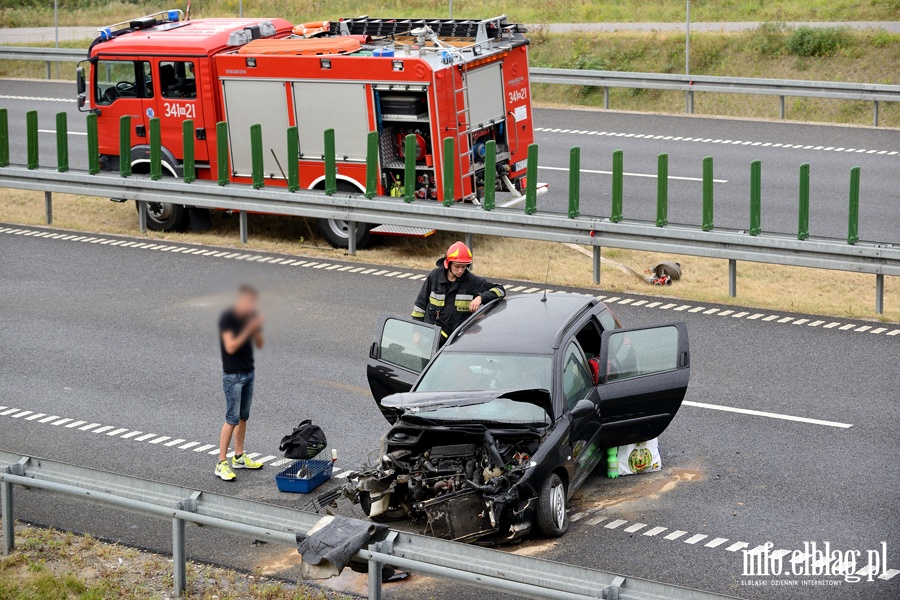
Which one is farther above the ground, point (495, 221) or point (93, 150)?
point (93, 150)

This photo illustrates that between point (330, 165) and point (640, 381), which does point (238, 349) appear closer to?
point (640, 381)

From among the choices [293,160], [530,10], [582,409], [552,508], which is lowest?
[552,508]

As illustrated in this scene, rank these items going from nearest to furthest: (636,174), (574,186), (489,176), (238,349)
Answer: (238,349) < (574,186) < (489,176) < (636,174)

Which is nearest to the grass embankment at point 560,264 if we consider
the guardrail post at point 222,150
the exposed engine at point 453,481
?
the guardrail post at point 222,150

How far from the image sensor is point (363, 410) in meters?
12.2

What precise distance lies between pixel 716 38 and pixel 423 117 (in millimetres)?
15422

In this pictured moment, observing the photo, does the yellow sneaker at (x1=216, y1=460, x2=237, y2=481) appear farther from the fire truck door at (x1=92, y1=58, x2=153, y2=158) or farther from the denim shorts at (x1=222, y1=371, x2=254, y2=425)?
the fire truck door at (x1=92, y1=58, x2=153, y2=158)

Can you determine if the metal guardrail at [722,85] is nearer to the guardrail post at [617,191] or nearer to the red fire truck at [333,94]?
the red fire truck at [333,94]

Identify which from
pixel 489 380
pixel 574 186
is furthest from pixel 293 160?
pixel 489 380

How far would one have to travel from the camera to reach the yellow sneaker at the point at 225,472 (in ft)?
35.0

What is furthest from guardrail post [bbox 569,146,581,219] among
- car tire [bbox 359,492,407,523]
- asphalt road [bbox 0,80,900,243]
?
car tire [bbox 359,492,407,523]

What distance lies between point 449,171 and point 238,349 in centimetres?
732

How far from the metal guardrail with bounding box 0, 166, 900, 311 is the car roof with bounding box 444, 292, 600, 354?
4534 millimetres

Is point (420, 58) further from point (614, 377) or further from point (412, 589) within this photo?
point (412, 589)
